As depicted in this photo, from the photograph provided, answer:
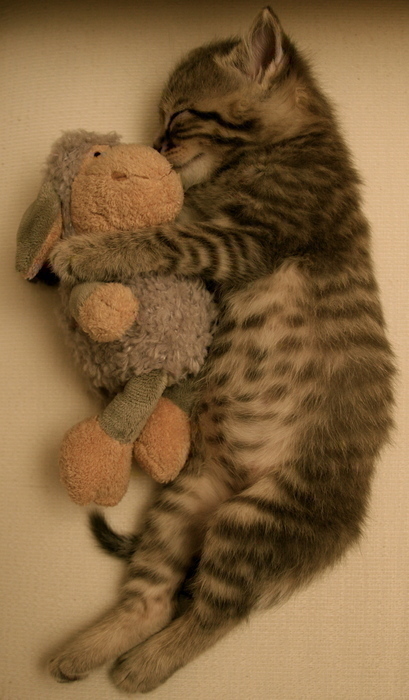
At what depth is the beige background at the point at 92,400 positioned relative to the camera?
1210 millimetres

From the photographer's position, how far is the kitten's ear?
111cm

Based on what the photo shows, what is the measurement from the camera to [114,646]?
1128 mm

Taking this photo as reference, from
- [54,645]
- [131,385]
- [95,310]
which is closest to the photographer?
Result: [95,310]

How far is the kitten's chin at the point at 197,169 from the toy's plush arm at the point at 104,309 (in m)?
0.38

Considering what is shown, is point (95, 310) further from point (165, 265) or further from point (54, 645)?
point (54, 645)

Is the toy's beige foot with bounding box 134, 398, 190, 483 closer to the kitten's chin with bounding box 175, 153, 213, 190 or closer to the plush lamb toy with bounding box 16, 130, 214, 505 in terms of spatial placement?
the plush lamb toy with bounding box 16, 130, 214, 505

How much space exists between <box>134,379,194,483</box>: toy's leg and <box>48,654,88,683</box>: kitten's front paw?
43 cm

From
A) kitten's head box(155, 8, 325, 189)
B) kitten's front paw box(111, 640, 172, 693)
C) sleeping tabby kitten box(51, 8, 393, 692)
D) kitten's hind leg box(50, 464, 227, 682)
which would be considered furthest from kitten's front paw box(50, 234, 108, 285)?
kitten's front paw box(111, 640, 172, 693)

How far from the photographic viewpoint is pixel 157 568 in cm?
118

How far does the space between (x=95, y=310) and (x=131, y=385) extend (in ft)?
0.60

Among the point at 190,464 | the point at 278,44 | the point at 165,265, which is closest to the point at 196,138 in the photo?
the point at 278,44

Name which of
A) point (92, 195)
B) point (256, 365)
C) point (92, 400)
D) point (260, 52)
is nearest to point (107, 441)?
point (92, 400)

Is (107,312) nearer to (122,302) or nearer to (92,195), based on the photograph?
(122,302)

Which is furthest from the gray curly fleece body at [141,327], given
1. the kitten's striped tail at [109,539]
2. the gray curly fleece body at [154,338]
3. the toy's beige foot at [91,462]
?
the kitten's striped tail at [109,539]
